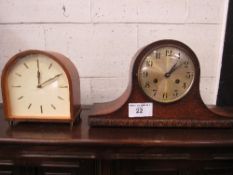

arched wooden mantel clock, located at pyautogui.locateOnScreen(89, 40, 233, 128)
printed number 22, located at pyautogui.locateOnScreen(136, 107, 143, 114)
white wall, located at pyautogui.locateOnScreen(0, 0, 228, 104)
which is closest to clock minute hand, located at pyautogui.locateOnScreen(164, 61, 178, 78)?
arched wooden mantel clock, located at pyautogui.locateOnScreen(89, 40, 233, 128)

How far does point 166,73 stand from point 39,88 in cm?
45

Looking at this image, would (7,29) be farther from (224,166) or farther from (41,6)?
(224,166)

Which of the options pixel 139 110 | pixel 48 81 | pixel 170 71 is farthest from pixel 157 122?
pixel 48 81

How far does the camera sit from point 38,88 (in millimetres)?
872

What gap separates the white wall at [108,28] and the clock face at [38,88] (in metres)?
0.31

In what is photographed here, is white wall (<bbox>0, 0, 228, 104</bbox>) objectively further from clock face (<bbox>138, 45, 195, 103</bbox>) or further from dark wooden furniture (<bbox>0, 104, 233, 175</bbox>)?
dark wooden furniture (<bbox>0, 104, 233, 175</bbox>)

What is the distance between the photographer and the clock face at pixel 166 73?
0.85m

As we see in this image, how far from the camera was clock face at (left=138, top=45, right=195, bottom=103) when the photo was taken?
85cm

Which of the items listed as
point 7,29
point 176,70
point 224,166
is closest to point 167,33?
point 176,70

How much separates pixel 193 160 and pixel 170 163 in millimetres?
76

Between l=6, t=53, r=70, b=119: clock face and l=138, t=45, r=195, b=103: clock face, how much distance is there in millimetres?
285

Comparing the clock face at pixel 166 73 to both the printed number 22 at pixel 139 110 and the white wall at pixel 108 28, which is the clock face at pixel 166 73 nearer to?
the printed number 22 at pixel 139 110

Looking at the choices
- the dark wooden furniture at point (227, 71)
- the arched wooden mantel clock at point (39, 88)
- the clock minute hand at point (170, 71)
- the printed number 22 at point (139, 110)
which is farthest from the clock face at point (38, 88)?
the dark wooden furniture at point (227, 71)

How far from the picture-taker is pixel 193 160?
81 centimetres
